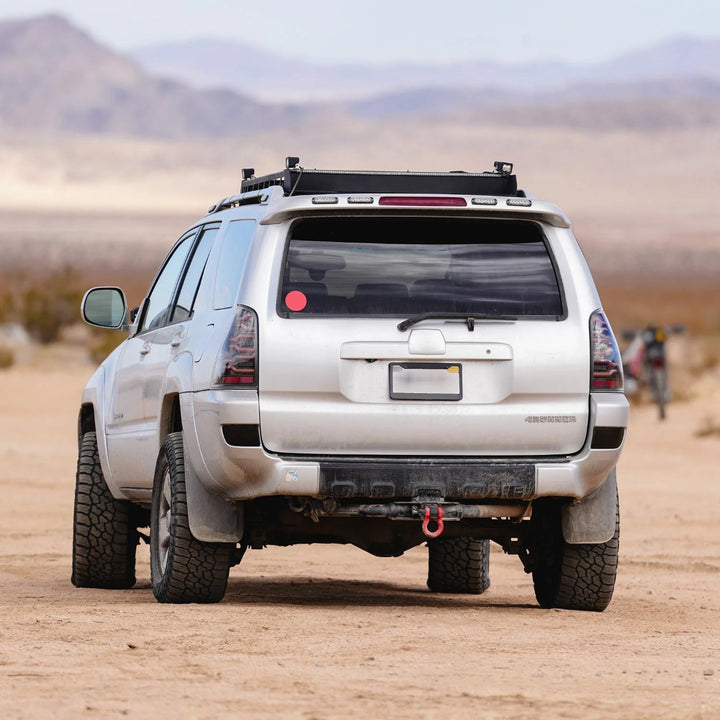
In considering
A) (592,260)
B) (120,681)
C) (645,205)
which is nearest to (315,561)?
(120,681)

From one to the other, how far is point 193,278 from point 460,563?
2328 millimetres

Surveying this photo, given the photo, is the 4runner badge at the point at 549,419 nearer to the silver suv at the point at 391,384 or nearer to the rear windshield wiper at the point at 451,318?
the silver suv at the point at 391,384

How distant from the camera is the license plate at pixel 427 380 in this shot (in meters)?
7.25

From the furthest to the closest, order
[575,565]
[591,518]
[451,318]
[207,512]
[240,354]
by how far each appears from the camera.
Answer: [575,565] < [591,518] < [207,512] < [451,318] < [240,354]

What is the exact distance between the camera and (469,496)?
7.34 metres

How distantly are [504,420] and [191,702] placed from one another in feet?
7.52

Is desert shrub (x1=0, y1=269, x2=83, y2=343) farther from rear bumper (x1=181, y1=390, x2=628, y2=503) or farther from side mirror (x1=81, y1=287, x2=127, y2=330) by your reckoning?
rear bumper (x1=181, y1=390, x2=628, y2=503)

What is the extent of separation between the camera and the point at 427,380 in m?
7.29

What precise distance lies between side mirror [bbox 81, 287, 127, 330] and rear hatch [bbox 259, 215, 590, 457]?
2.14 meters

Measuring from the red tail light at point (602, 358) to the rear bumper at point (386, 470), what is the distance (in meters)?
0.05

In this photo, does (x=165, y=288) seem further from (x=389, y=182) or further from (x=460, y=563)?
(x=460, y=563)

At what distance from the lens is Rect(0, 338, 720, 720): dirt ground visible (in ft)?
18.3

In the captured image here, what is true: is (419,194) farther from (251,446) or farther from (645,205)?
(645,205)

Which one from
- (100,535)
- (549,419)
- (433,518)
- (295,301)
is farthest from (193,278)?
(549,419)
